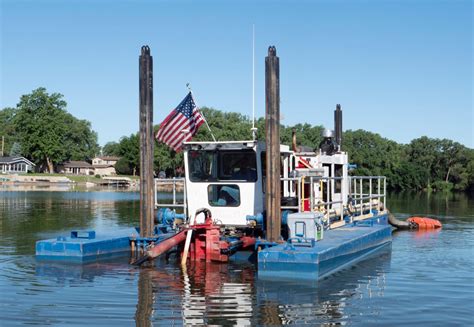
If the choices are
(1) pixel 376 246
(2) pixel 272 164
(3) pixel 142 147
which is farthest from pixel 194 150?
(1) pixel 376 246

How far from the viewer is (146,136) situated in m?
16.8

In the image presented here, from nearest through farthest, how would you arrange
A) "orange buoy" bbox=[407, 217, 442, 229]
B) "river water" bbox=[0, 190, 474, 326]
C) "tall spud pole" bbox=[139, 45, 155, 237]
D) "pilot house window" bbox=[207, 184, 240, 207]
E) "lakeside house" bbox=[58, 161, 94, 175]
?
"river water" bbox=[0, 190, 474, 326] → "tall spud pole" bbox=[139, 45, 155, 237] → "pilot house window" bbox=[207, 184, 240, 207] → "orange buoy" bbox=[407, 217, 442, 229] → "lakeside house" bbox=[58, 161, 94, 175]

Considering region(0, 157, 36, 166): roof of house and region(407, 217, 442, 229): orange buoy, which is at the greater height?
region(0, 157, 36, 166): roof of house

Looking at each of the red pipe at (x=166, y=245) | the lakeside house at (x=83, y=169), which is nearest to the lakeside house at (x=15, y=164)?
the lakeside house at (x=83, y=169)

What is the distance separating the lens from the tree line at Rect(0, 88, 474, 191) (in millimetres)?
101625

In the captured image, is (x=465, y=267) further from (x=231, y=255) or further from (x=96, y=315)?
(x=96, y=315)

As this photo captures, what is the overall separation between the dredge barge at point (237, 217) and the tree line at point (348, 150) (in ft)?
261

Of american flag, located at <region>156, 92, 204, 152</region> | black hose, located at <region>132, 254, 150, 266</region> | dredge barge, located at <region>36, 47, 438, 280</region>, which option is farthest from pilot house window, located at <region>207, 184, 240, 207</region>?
black hose, located at <region>132, 254, 150, 266</region>

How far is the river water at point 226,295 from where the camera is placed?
1090 cm

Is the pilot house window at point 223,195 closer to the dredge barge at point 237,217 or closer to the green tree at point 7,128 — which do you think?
the dredge barge at point 237,217

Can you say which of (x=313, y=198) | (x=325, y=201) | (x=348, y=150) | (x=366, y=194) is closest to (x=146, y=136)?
(x=313, y=198)

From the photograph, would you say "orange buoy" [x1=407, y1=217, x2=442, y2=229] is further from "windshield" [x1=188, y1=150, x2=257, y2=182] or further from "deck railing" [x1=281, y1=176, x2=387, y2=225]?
"windshield" [x1=188, y1=150, x2=257, y2=182]

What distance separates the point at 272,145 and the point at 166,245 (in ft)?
→ 11.1

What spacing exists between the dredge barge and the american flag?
42 centimetres
